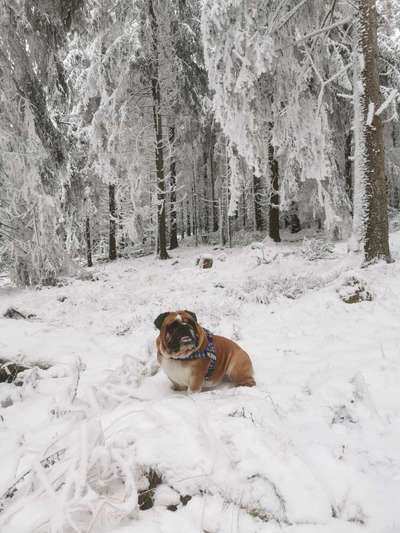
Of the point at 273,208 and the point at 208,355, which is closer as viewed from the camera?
the point at 208,355

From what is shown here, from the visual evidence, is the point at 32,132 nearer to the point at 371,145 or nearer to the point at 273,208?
the point at 371,145

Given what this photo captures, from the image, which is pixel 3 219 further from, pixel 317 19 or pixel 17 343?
pixel 317 19

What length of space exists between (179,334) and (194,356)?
30cm

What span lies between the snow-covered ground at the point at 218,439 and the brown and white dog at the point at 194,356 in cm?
17

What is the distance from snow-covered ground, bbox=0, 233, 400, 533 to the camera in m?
1.46

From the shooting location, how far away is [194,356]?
2992 mm

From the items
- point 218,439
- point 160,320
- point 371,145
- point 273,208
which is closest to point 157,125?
point 273,208

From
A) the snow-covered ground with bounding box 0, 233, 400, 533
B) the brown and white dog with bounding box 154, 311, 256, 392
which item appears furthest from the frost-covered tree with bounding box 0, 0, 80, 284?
the brown and white dog with bounding box 154, 311, 256, 392

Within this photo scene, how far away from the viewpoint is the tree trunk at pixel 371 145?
22.6ft

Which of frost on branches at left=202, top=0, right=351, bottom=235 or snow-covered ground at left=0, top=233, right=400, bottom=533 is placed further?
frost on branches at left=202, top=0, right=351, bottom=235

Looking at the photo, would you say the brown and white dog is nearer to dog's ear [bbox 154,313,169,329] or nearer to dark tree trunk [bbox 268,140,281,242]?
dog's ear [bbox 154,313,169,329]

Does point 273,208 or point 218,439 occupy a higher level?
point 273,208

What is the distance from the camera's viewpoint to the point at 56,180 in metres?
9.52

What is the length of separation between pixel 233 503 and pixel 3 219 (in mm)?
10460
